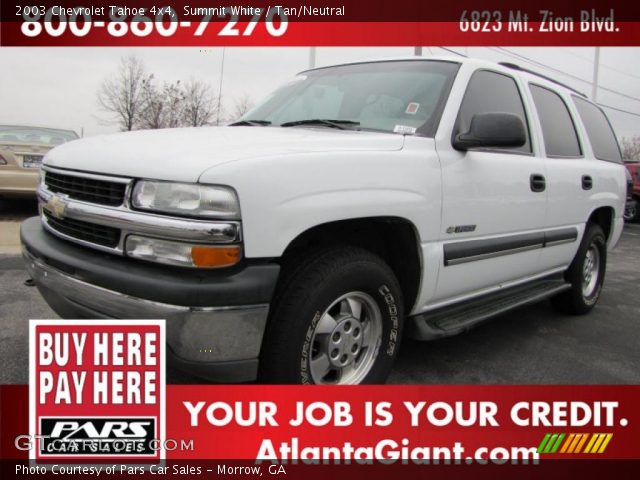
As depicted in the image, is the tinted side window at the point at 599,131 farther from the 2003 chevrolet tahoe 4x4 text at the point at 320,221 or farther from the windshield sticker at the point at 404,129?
the windshield sticker at the point at 404,129

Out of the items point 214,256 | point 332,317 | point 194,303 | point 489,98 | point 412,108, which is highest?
point 489,98

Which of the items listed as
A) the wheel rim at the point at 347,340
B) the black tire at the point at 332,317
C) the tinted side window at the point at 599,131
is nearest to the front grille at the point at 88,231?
the black tire at the point at 332,317

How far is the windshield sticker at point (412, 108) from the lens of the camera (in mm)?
2809

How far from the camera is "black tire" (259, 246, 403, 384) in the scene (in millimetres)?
2033

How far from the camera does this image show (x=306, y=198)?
79.0 inches

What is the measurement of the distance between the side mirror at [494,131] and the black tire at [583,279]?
78.8 inches

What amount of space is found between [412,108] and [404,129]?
0.66 feet

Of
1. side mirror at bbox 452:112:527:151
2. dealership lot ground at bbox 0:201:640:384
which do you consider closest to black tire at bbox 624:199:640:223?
dealership lot ground at bbox 0:201:640:384

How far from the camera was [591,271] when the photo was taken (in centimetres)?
457

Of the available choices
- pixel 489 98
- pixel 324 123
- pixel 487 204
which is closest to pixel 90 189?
pixel 324 123

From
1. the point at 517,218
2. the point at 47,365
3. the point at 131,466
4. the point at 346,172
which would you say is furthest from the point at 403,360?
the point at 47,365

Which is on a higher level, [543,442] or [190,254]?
[190,254]

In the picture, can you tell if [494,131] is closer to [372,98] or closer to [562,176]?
[372,98]

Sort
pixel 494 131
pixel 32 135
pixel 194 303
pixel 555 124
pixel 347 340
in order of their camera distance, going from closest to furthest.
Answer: pixel 194 303
pixel 347 340
pixel 494 131
pixel 555 124
pixel 32 135
